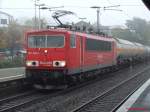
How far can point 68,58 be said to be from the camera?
19.1m

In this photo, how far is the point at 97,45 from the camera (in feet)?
82.6

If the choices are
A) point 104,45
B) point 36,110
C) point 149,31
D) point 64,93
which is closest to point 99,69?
point 104,45

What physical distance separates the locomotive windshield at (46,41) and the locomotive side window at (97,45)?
3.37 metres

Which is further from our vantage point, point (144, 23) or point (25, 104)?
point (144, 23)

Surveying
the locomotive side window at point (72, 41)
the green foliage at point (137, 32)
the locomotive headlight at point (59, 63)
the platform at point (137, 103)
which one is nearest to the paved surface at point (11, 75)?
the locomotive headlight at point (59, 63)

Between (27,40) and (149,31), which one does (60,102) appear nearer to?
(27,40)

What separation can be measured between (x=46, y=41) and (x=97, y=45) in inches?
241

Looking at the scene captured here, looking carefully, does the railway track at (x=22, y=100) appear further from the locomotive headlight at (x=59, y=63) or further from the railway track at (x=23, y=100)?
the locomotive headlight at (x=59, y=63)

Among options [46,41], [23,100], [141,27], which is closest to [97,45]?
[46,41]

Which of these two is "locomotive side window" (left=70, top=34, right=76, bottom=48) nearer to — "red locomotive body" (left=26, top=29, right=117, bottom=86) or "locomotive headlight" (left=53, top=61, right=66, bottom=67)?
"red locomotive body" (left=26, top=29, right=117, bottom=86)

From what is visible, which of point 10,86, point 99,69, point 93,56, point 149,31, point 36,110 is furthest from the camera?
point 149,31

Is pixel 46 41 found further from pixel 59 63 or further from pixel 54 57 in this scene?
pixel 59 63

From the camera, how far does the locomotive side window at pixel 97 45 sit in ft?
75.3

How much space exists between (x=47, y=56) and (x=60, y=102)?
11.7ft
